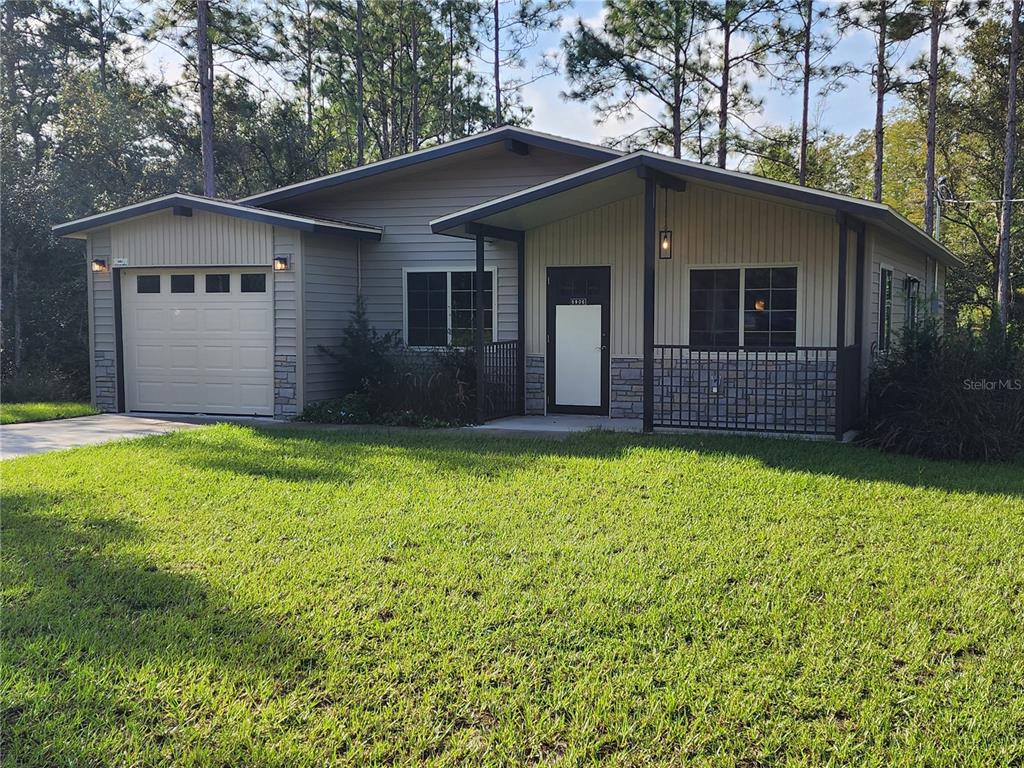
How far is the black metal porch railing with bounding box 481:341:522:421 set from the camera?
1084 cm

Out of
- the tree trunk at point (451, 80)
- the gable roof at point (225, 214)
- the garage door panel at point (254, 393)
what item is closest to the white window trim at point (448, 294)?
the gable roof at point (225, 214)

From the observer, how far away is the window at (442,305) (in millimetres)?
11852

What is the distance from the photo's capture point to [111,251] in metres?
12.0

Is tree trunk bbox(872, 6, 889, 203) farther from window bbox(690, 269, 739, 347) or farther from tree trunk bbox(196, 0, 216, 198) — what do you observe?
tree trunk bbox(196, 0, 216, 198)

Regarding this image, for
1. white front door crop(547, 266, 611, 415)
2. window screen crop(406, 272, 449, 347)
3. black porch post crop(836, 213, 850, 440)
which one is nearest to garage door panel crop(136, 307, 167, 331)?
window screen crop(406, 272, 449, 347)

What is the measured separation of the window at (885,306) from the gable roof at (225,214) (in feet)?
23.0

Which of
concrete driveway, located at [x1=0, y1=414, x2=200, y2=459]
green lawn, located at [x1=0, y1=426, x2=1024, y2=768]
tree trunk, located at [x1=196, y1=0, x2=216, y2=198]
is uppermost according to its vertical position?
tree trunk, located at [x1=196, y1=0, x2=216, y2=198]

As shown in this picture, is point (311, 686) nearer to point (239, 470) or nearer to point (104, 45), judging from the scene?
point (239, 470)

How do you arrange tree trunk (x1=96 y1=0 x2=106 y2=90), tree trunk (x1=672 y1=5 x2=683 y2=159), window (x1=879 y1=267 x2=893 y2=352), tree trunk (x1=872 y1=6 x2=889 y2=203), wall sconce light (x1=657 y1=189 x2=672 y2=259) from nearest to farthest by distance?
wall sconce light (x1=657 y1=189 x2=672 y2=259) < window (x1=879 y1=267 x2=893 y2=352) < tree trunk (x1=872 y1=6 x2=889 y2=203) < tree trunk (x1=672 y1=5 x2=683 y2=159) < tree trunk (x1=96 y1=0 x2=106 y2=90)

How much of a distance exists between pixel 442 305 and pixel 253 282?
8.69 feet

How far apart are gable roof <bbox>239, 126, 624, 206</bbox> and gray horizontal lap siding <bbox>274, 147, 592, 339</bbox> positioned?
0.48m

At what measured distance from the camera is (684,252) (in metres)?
10.6

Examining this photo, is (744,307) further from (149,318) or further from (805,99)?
(805,99)

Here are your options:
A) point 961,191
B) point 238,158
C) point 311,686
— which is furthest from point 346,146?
point 311,686
